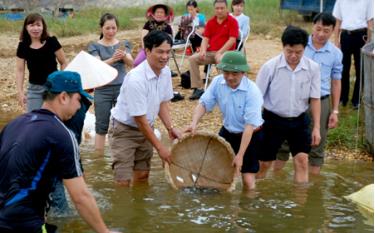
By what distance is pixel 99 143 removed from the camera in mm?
9180

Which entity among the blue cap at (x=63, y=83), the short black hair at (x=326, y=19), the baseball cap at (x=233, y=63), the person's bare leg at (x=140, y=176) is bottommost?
the person's bare leg at (x=140, y=176)

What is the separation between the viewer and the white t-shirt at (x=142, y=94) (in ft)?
21.9

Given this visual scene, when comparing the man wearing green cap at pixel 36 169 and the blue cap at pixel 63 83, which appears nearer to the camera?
the man wearing green cap at pixel 36 169

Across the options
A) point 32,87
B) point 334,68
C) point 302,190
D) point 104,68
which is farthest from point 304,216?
point 32,87

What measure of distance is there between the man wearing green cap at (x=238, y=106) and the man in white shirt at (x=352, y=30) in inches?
167

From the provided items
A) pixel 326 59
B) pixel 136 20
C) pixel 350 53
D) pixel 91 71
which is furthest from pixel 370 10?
pixel 136 20

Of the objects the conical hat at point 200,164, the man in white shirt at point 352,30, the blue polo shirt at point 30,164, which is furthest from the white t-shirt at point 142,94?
the man in white shirt at point 352,30

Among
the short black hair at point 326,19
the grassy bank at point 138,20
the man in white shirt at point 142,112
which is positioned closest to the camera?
the man in white shirt at point 142,112

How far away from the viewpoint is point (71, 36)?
19859mm

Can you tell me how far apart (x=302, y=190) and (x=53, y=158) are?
394 cm

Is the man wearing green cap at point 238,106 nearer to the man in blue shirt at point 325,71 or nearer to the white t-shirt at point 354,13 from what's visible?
the man in blue shirt at point 325,71

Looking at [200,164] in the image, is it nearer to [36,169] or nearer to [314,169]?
[314,169]

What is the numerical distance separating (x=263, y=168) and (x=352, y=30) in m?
4.18

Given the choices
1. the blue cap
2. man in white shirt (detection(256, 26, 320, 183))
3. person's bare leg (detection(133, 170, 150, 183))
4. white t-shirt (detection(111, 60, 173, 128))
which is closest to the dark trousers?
man in white shirt (detection(256, 26, 320, 183))
